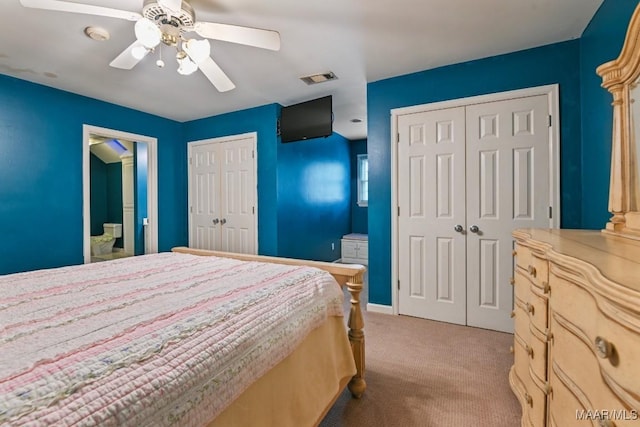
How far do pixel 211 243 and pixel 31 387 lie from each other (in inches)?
153

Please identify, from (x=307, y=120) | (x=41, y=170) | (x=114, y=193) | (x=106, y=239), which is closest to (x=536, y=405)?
(x=307, y=120)

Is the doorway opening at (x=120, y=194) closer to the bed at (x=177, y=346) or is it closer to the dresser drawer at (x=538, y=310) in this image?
the bed at (x=177, y=346)

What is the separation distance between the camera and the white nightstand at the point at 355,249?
5496 mm

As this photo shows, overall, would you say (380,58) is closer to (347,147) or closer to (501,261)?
(501,261)

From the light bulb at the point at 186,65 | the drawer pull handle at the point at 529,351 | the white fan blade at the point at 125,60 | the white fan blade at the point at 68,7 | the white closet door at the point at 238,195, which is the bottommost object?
the drawer pull handle at the point at 529,351

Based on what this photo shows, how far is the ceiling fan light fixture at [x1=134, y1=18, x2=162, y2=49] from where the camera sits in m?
1.46

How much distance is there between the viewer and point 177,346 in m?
0.78

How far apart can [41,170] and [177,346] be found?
3539 mm

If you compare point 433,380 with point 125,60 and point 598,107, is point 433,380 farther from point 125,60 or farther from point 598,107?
point 125,60

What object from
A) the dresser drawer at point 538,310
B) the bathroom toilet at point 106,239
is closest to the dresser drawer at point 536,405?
the dresser drawer at point 538,310

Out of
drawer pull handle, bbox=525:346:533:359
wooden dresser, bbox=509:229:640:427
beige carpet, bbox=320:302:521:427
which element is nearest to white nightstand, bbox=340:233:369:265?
beige carpet, bbox=320:302:521:427

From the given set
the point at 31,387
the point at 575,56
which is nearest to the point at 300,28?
the point at 575,56

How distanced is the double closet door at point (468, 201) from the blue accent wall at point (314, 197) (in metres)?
1.65

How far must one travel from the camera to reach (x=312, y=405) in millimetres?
1201
